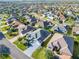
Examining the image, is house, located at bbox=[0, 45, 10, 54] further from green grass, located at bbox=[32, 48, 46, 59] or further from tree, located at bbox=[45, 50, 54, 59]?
tree, located at bbox=[45, 50, 54, 59]

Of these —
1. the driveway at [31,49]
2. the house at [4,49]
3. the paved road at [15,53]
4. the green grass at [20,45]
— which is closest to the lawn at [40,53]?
the driveway at [31,49]

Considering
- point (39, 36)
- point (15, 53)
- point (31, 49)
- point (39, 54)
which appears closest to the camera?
point (39, 54)

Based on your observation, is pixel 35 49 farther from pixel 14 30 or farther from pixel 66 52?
pixel 14 30

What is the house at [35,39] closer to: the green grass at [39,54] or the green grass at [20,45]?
the green grass at [39,54]

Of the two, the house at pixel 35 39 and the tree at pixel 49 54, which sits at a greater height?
the tree at pixel 49 54

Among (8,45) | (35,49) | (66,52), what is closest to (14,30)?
(8,45)

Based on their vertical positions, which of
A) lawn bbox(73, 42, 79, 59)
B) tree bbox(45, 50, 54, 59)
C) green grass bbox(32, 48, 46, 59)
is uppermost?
tree bbox(45, 50, 54, 59)

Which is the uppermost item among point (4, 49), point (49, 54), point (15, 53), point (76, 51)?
point (49, 54)

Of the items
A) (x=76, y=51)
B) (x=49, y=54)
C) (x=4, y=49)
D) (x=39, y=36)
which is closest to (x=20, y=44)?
(x=4, y=49)

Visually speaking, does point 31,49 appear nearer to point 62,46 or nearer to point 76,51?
point 62,46

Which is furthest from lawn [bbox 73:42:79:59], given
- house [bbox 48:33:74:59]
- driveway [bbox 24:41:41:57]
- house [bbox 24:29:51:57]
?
driveway [bbox 24:41:41:57]

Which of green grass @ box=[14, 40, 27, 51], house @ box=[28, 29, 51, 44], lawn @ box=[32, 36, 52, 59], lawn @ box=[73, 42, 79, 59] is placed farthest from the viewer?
house @ box=[28, 29, 51, 44]
